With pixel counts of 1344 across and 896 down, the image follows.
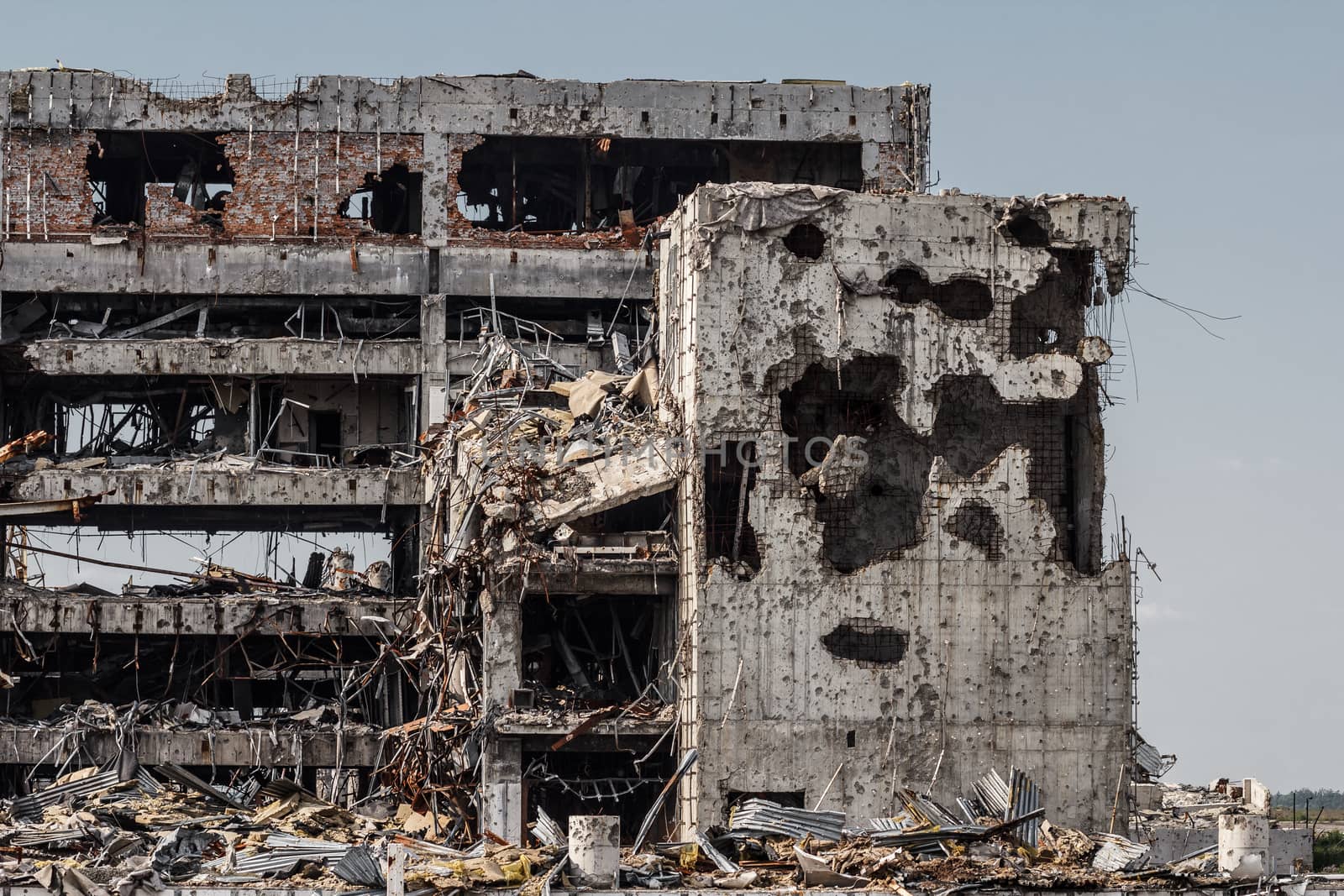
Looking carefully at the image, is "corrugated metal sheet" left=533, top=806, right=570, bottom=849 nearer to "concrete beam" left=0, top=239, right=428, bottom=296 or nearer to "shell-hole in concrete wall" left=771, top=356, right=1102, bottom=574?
"shell-hole in concrete wall" left=771, top=356, right=1102, bottom=574

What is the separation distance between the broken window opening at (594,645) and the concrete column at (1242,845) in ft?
32.5

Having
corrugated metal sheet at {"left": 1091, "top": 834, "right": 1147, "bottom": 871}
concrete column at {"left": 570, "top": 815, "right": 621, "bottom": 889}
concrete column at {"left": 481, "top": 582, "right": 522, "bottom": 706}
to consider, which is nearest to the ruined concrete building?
concrete column at {"left": 481, "top": 582, "right": 522, "bottom": 706}

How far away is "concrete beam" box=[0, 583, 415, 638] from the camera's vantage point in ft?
145

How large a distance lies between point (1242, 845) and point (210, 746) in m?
19.3

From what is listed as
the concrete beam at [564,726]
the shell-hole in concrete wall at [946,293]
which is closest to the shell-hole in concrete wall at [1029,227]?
the shell-hole in concrete wall at [946,293]

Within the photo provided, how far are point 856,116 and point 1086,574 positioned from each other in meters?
13.4

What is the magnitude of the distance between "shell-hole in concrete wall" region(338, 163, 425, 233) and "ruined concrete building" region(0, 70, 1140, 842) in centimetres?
10

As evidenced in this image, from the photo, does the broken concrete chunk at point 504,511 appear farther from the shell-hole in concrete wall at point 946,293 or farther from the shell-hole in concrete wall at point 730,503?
the shell-hole in concrete wall at point 946,293

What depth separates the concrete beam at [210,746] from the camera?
42.5 metres

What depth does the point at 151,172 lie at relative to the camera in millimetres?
48781

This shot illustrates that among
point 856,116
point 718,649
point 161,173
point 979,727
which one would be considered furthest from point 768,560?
point 161,173

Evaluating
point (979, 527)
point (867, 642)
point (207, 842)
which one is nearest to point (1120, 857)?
point (867, 642)

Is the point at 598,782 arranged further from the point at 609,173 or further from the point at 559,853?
the point at 609,173

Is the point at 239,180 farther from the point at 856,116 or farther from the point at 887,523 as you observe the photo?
the point at 887,523
